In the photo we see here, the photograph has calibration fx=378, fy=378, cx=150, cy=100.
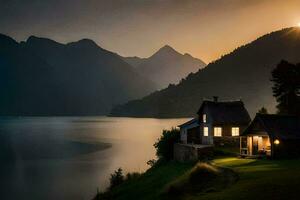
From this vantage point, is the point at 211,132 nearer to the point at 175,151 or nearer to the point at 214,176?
the point at 175,151

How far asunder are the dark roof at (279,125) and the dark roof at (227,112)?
13.3 metres

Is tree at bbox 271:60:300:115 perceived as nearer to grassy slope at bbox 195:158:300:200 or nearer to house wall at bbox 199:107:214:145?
house wall at bbox 199:107:214:145

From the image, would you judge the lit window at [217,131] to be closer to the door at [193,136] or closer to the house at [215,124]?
the house at [215,124]

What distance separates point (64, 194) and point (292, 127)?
32.0 m

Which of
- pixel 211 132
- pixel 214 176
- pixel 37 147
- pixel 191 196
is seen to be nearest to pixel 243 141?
pixel 211 132

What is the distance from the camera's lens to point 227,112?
6400 cm

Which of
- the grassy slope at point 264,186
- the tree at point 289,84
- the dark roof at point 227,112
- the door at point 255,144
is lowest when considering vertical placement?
the grassy slope at point 264,186

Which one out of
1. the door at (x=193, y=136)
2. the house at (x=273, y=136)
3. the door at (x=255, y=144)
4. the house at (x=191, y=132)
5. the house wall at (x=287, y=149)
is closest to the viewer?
the house wall at (x=287, y=149)

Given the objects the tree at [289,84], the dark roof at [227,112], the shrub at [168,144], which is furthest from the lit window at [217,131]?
the tree at [289,84]

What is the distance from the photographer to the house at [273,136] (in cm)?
4550

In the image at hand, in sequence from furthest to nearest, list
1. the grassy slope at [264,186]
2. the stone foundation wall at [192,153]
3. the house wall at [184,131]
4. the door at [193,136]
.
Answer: the house wall at [184,131]
the door at [193,136]
the stone foundation wall at [192,153]
the grassy slope at [264,186]

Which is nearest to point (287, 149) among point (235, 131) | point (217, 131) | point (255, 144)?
point (255, 144)

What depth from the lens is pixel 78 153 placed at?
104 m

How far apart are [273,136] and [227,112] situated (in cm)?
1860
